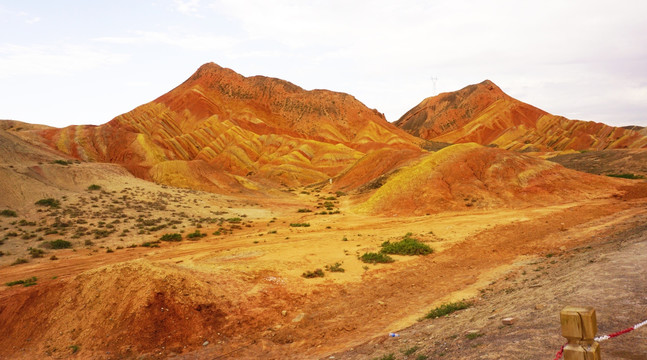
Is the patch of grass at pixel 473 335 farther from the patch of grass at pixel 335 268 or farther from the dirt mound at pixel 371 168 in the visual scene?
the dirt mound at pixel 371 168

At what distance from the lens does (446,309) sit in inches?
373

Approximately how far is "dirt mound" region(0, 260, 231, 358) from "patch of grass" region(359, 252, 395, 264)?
7.25m

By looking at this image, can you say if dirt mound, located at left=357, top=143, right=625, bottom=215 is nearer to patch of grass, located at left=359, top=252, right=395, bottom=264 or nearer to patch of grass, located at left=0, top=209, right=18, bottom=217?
patch of grass, located at left=359, top=252, right=395, bottom=264

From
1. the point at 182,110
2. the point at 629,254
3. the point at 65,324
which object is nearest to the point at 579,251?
the point at 629,254

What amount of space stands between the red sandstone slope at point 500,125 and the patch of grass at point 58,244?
310ft

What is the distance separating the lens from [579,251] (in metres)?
13.9

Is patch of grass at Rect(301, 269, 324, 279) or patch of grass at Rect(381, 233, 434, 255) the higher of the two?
patch of grass at Rect(301, 269, 324, 279)

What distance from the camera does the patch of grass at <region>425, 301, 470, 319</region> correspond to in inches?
366

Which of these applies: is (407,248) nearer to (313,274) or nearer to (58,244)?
(313,274)

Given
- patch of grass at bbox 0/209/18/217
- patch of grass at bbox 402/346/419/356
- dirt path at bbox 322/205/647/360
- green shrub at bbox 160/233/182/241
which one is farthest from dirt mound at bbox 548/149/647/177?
patch of grass at bbox 0/209/18/217

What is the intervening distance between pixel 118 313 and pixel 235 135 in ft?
263

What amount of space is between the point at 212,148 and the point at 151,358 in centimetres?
7625

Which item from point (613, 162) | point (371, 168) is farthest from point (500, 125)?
point (371, 168)

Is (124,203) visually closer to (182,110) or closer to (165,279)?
(165,279)
